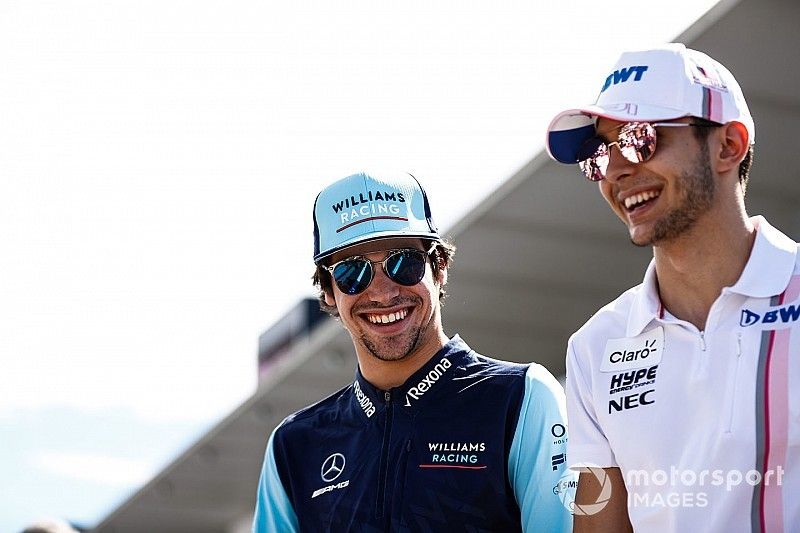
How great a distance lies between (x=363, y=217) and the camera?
378 cm

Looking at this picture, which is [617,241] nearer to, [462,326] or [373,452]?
[462,326]

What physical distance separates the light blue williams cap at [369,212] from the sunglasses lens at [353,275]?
0.19ft

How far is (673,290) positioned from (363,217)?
105cm

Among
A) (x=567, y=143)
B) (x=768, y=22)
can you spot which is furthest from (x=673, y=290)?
(x=768, y=22)

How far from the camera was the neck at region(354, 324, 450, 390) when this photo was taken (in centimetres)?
375

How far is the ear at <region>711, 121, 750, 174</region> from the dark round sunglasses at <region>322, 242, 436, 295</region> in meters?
1.04

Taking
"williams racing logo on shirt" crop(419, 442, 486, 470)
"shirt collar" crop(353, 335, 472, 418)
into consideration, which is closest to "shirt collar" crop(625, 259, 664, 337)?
"williams racing logo on shirt" crop(419, 442, 486, 470)

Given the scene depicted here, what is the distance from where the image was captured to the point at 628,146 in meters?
2.97

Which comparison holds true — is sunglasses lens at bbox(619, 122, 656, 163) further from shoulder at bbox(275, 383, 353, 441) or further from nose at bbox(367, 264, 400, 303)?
shoulder at bbox(275, 383, 353, 441)

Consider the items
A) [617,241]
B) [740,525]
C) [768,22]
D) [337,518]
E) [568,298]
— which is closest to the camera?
[740,525]

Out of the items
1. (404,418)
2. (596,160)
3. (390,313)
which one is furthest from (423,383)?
(596,160)

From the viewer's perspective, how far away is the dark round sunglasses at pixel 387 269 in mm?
3713

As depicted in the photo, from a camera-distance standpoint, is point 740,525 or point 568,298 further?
point 568,298

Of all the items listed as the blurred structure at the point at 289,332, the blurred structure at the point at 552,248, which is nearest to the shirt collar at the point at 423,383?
the blurred structure at the point at 552,248
